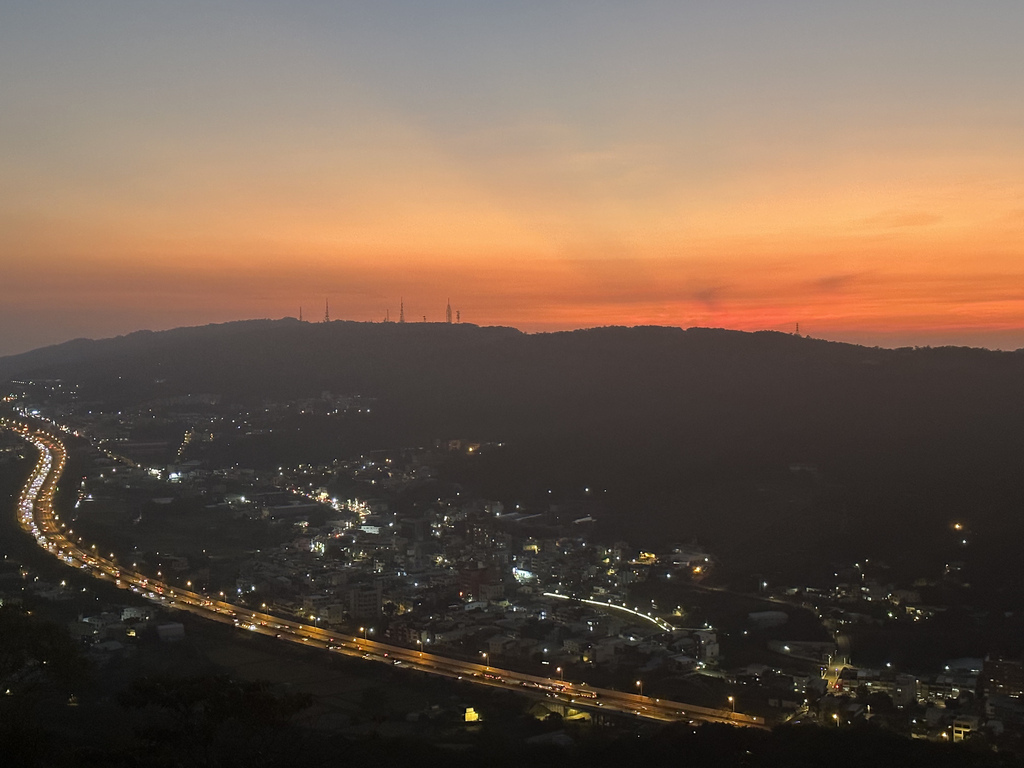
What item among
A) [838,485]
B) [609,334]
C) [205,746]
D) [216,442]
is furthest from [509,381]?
[205,746]

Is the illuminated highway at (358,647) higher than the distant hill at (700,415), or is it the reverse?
the distant hill at (700,415)

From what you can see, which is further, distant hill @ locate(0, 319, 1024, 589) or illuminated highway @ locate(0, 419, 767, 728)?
distant hill @ locate(0, 319, 1024, 589)

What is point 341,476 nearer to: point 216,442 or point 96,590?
point 216,442

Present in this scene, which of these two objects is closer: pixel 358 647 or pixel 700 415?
pixel 358 647

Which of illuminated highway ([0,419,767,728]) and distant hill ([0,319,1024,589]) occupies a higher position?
distant hill ([0,319,1024,589])
